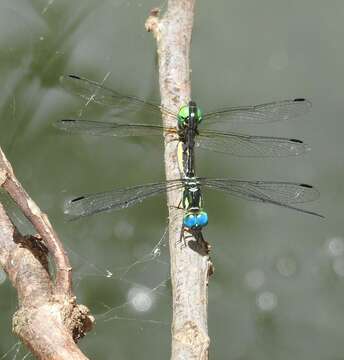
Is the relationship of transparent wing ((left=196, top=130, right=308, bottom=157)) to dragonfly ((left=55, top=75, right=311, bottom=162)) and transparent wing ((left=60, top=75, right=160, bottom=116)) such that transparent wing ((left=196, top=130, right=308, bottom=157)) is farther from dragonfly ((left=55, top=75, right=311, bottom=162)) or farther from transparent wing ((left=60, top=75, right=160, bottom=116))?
transparent wing ((left=60, top=75, right=160, bottom=116))

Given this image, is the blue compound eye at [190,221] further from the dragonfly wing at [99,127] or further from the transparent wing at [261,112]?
the transparent wing at [261,112]

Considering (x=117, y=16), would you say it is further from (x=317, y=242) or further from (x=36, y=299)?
(x=36, y=299)

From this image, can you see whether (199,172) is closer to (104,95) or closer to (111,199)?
(104,95)

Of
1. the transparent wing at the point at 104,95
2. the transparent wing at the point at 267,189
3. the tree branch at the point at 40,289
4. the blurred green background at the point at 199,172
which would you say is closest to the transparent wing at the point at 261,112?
the transparent wing at the point at 104,95

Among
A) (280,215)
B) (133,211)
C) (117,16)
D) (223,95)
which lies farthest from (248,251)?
(117,16)

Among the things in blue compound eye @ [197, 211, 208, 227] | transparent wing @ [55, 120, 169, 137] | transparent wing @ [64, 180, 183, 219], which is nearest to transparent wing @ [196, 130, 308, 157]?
transparent wing @ [55, 120, 169, 137]
